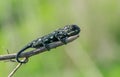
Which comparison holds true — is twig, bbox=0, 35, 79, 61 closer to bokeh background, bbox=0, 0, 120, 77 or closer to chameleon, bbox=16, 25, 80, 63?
chameleon, bbox=16, 25, 80, 63

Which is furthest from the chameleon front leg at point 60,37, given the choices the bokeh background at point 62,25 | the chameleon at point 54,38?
the bokeh background at point 62,25

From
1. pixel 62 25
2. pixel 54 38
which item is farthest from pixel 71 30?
pixel 62 25

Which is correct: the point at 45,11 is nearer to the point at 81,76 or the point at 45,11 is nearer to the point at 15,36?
the point at 15,36

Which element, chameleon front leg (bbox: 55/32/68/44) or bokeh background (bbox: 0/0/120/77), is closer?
chameleon front leg (bbox: 55/32/68/44)

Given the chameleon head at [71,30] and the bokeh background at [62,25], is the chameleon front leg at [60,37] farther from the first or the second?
the bokeh background at [62,25]

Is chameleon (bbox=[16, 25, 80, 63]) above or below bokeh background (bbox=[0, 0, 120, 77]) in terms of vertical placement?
above

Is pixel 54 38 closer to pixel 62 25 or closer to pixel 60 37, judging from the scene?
pixel 60 37

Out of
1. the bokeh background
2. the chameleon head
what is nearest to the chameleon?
the chameleon head

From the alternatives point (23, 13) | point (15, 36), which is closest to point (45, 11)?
point (23, 13)
